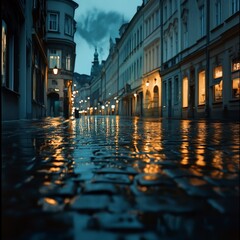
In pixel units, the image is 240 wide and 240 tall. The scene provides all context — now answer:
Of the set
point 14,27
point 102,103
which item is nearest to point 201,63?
point 14,27

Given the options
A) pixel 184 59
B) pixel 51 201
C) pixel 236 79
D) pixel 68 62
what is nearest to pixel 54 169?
pixel 51 201

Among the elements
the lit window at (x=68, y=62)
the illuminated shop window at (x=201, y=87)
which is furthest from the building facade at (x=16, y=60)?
the lit window at (x=68, y=62)

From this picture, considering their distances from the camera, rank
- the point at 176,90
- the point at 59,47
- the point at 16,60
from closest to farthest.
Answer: the point at 16,60
the point at 176,90
the point at 59,47

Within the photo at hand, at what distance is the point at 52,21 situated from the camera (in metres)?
42.9

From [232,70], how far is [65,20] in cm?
2823

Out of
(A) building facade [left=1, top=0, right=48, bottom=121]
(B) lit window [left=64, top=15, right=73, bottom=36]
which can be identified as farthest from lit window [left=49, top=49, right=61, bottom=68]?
(A) building facade [left=1, top=0, right=48, bottom=121]

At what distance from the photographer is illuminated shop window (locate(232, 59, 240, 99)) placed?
1983cm

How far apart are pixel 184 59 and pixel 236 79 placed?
31.2 ft

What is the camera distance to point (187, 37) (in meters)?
29.0

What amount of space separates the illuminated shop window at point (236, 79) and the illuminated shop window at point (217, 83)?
1.79 m

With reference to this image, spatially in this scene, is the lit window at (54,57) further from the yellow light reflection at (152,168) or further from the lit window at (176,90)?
the yellow light reflection at (152,168)

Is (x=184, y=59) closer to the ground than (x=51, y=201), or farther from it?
farther from it

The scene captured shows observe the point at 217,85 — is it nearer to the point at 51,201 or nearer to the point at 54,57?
the point at 51,201

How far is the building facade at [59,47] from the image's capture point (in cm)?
4312
